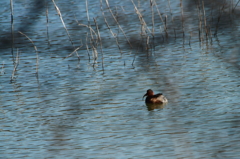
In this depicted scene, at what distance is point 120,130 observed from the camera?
328 inches

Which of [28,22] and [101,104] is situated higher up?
[28,22]

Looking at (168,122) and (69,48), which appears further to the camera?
(69,48)

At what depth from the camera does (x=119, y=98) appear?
416 inches

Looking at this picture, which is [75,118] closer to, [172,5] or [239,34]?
[239,34]

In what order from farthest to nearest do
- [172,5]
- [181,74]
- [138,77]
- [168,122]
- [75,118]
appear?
[172,5] < [138,77] < [181,74] < [75,118] < [168,122]

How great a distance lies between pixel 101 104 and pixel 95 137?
229 centimetres

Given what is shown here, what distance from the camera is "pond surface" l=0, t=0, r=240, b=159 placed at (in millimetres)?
7023

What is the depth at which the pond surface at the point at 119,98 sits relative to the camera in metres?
7.02

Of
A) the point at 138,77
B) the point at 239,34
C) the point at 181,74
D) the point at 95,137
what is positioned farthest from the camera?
the point at 239,34

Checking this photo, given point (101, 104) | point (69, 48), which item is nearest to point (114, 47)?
point (69, 48)

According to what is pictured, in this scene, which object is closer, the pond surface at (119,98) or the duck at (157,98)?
the pond surface at (119,98)

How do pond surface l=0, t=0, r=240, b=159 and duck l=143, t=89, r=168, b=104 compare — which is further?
duck l=143, t=89, r=168, b=104

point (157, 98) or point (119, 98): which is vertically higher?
point (157, 98)

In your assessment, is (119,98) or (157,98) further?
(119,98)
